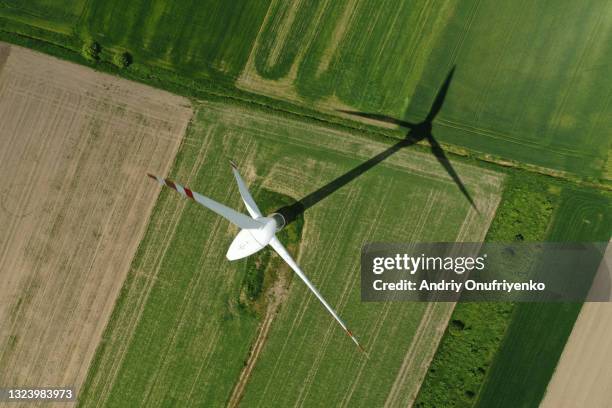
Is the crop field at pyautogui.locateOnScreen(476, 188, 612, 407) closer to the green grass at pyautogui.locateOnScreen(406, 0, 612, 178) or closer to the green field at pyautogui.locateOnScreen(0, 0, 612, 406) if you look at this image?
the green field at pyautogui.locateOnScreen(0, 0, 612, 406)

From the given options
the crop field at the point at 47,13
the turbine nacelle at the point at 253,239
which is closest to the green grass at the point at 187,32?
the crop field at the point at 47,13

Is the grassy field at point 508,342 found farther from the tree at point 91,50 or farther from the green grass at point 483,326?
the tree at point 91,50

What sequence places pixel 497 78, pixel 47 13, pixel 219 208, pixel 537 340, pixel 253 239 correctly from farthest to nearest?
1. pixel 47 13
2. pixel 497 78
3. pixel 537 340
4. pixel 253 239
5. pixel 219 208

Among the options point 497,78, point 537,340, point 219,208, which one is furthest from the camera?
point 497,78

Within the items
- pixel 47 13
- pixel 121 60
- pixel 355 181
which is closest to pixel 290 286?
pixel 355 181

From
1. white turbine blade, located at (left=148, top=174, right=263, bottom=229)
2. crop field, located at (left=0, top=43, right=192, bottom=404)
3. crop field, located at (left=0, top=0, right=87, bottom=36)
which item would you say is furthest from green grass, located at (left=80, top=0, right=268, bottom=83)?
white turbine blade, located at (left=148, top=174, right=263, bottom=229)

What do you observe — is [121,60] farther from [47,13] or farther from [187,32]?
[47,13]

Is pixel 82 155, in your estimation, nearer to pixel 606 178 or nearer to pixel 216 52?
pixel 216 52
